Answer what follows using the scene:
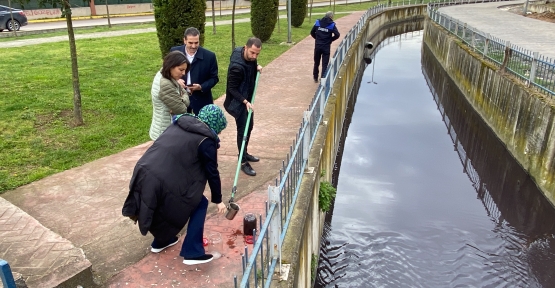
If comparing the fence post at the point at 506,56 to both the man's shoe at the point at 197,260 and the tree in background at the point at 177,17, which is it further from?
the man's shoe at the point at 197,260

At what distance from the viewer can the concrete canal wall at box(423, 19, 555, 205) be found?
743 centimetres

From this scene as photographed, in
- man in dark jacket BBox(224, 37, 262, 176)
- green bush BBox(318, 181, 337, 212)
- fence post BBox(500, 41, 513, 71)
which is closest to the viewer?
man in dark jacket BBox(224, 37, 262, 176)

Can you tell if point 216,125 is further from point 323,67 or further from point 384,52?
point 384,52

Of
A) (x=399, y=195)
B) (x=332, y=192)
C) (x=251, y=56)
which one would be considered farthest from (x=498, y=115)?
(x=251, y=56)

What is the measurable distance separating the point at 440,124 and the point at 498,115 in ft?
6.00

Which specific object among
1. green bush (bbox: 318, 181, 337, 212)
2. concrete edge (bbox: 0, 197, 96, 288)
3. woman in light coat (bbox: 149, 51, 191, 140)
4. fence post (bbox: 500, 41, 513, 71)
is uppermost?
woman in light coat (bbox: 149, 51, 191, 140)

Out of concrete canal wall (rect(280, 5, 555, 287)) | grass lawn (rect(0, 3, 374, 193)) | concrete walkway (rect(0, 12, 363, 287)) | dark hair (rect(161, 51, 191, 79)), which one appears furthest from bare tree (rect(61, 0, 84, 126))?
concrete canal wall (rect(280, 5, 555, 287))

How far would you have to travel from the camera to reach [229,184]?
17.3ft

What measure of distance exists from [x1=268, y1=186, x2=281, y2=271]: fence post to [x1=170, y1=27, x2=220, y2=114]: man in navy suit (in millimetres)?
2304

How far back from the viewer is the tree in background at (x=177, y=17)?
35.2 ft

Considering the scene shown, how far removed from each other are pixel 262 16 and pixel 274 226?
1434 centimetres

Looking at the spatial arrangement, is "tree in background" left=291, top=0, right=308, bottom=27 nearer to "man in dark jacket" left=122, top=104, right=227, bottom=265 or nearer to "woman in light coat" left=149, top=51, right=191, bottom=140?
"woman in light coat" left=149, top=51, right=191, bottom=140

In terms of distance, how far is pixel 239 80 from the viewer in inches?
198

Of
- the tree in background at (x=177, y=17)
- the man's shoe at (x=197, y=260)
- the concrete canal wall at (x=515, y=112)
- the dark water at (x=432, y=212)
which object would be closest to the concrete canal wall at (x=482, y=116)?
the concrete canal wall at (x=515, y=112)
